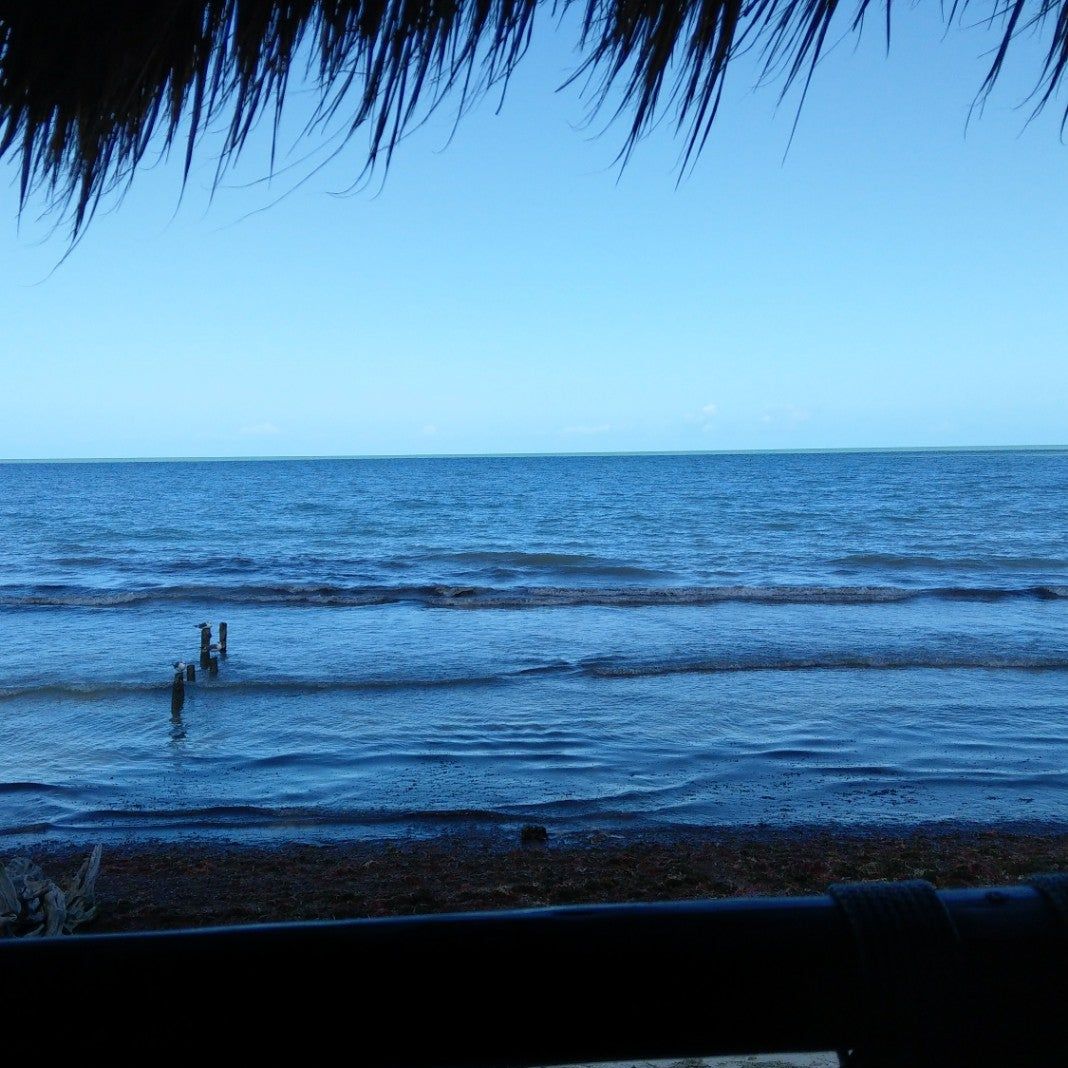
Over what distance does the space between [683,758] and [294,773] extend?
387cm

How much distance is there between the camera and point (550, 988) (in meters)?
0.76

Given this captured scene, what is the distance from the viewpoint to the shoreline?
6.40m

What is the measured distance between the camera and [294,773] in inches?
386

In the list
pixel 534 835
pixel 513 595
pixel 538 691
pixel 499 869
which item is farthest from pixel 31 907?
pixel 513 595

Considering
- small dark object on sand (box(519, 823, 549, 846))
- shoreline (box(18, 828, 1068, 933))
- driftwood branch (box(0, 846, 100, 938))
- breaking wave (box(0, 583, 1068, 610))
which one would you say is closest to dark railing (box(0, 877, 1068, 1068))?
driftwood branch (box(0, 846, 100, 938))

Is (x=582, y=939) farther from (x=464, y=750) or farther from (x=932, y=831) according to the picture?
(x=464, y=750)

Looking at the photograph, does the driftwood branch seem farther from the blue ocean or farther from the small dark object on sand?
the small dark object on sand

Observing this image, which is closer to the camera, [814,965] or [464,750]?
[814,965]

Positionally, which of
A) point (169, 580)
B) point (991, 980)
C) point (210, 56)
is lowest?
point (169, 580)

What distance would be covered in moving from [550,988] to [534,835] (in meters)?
7.45

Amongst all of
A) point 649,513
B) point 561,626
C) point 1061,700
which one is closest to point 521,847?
point 1061,700

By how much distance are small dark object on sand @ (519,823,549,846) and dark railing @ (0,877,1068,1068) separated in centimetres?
729

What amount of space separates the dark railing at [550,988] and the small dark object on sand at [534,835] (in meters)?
7.29

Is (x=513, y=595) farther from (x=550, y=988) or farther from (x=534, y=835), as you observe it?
(x=550, y=988)
